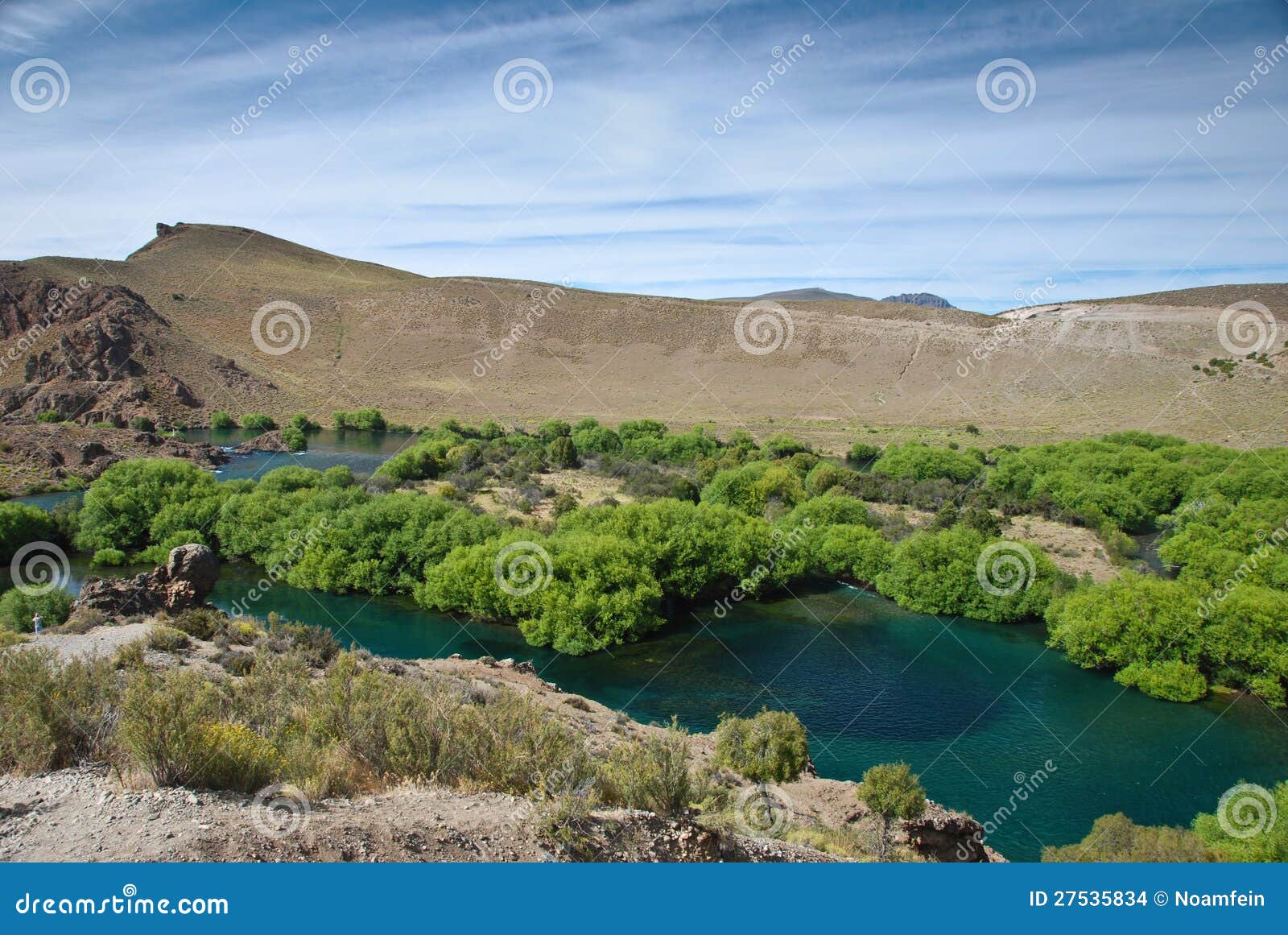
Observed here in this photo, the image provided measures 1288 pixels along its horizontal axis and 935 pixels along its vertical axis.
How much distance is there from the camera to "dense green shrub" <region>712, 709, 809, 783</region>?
69.5 ft

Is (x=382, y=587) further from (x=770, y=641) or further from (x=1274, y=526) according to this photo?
(x=1274, y=526)

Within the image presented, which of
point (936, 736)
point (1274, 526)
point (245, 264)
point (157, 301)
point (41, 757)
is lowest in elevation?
point (936, 736)

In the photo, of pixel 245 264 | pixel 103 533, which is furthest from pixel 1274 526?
pixel 245 264

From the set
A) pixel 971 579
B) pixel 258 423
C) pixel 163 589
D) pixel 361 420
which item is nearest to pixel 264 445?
pixel 258 423

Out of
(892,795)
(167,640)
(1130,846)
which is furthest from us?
(167,640)

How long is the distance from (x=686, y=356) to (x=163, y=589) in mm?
96638

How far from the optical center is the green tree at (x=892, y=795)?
18.1 meters

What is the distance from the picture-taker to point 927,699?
96.3ft

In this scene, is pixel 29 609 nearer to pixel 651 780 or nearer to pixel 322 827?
pixel 322 827

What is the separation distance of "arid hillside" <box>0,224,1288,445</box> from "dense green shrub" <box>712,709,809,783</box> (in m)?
71.3

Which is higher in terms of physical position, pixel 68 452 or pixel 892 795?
pixel 68 452

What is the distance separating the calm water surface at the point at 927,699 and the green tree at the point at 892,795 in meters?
4.01

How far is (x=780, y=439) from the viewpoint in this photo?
75.4 meters

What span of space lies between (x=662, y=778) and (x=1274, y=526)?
4325 centimetres
